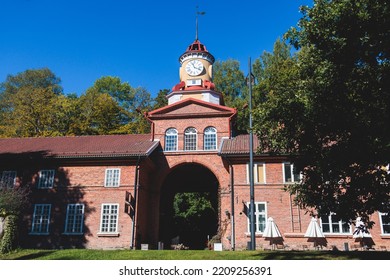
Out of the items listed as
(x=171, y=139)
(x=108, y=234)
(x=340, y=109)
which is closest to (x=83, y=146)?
(x=171, y=139)

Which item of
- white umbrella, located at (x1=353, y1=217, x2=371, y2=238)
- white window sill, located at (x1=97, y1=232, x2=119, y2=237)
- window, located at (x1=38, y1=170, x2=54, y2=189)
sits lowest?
white window sill, located at (x1=97, y1=232, x2=119, y2=237)

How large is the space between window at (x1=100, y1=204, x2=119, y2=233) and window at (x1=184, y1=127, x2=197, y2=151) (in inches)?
283

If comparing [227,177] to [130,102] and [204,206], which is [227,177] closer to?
[204,206]

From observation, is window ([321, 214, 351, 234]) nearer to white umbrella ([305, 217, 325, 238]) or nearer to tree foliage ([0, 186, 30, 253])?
white umbrella ([305, 217, 325, 238])

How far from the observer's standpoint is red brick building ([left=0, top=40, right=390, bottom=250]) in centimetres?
2305

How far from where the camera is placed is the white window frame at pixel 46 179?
25.2 metres

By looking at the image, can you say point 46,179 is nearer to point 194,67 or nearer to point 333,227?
point 194,67

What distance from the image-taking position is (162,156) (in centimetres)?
2734

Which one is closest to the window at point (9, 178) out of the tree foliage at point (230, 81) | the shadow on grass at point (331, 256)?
the shadow on grass at point (331, 256)

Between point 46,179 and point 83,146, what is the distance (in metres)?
3.76

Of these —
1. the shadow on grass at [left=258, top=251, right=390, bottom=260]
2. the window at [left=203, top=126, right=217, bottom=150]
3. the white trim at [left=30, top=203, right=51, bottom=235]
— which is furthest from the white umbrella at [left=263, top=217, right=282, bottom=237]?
the white trim at [left=30, top=203, right=51, bottom=235]

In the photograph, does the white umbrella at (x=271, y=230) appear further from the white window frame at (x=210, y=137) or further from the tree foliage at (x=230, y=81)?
the tree foliage at (x=230, y=81)

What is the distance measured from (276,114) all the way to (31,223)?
19727 millimetres

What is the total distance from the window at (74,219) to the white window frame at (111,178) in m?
2.33
